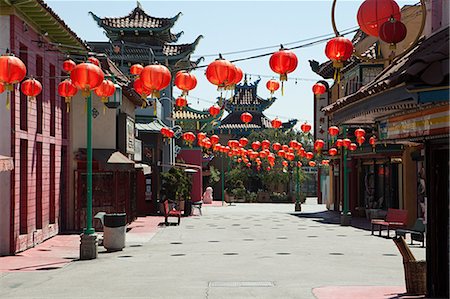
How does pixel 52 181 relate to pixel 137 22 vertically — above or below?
below

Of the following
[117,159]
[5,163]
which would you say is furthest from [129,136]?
[5,163]

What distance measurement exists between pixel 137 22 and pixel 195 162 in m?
14.5

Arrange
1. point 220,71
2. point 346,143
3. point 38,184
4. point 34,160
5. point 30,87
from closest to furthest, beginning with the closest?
1. point 220,71
2. point 30,87
3. point 34,160
4. point 38,184
5. point 346,143

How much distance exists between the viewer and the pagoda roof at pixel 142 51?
152ft

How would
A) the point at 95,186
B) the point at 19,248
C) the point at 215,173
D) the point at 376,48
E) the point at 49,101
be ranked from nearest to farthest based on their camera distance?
the point at 19,248
the point at 49,101
the point at 95,186
the point at 376,48
the point at 215,173

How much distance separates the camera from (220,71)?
14594 millimetres

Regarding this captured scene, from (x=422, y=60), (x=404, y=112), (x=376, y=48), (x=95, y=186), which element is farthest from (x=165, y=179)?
(x=422, y=60)

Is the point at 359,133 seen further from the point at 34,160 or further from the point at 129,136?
the point at 34,160

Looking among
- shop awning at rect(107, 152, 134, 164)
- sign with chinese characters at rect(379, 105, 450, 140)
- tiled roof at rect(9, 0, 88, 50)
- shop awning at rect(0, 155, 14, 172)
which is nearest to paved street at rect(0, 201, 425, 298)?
shop awning at rect(0, 155, 14, 172)

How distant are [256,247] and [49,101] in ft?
31.3

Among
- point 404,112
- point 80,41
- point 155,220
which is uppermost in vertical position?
point 80,41

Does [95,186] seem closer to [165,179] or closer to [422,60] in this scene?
[165,179]

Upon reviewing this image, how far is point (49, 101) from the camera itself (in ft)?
85.0

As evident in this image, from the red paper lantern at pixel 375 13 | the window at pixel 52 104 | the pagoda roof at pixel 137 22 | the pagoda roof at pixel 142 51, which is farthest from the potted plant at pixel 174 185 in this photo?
the red paper lantern at pixel 375 13
